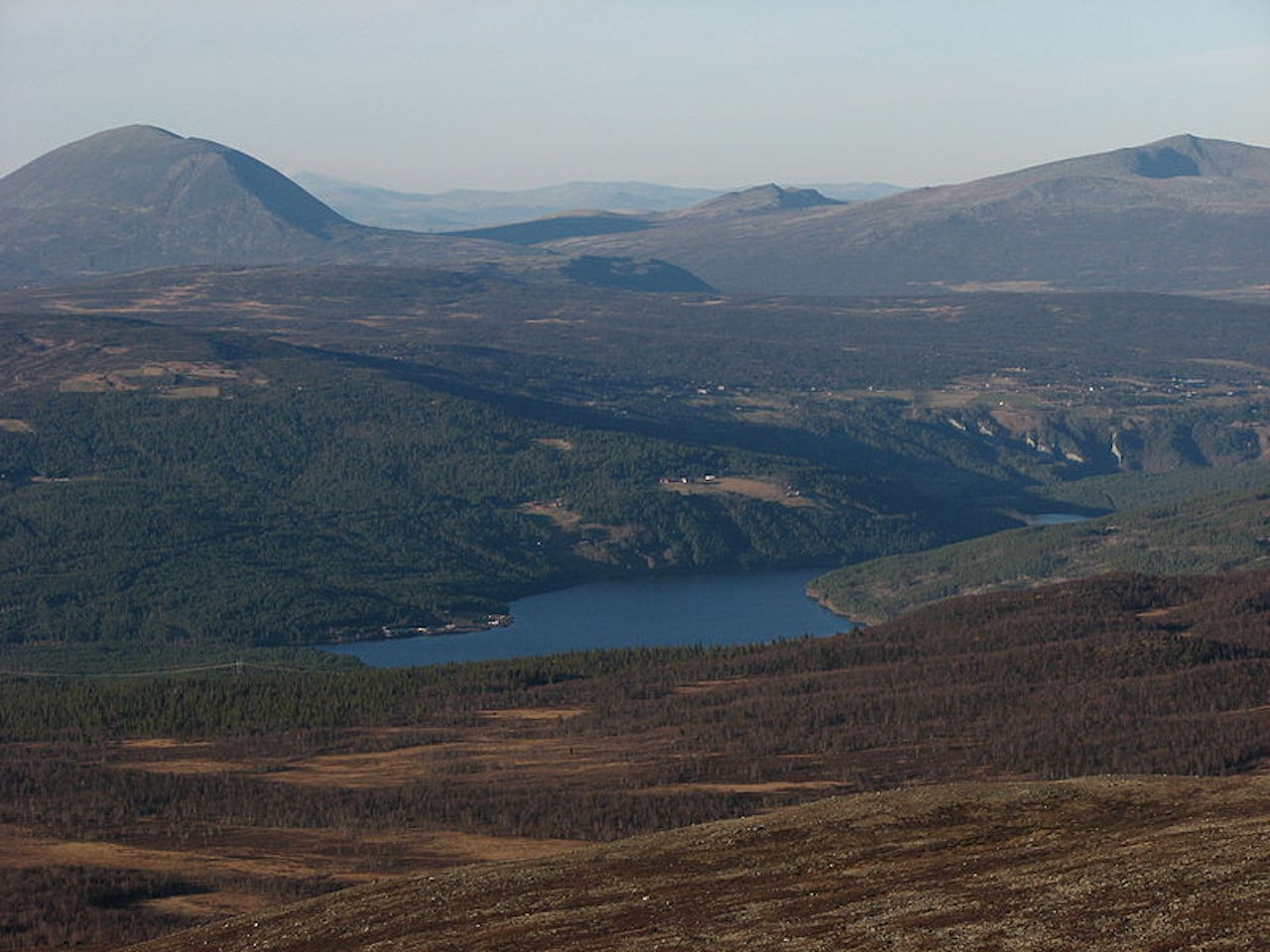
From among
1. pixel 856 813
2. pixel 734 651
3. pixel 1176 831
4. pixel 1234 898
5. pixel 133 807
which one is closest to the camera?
pixel 1234 898

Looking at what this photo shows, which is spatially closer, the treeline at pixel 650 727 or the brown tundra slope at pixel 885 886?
the brown tundra slope at pixel 885 886

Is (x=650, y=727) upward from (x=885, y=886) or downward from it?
downward

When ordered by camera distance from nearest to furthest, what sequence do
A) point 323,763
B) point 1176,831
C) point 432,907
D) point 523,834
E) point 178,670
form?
point 1176,831 < point 432,907 < point 523,834 < point 323,763 < point 178,670

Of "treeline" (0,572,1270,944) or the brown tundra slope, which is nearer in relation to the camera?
the brown tundra slope

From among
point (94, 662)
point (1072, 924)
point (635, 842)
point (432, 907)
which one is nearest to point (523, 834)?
point (635, 842)

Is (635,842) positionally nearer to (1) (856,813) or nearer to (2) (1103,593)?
(1) (856,813)

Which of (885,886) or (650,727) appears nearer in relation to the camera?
(885,886)

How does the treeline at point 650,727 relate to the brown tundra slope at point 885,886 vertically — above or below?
below

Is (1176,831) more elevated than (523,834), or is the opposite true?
(1176,831)

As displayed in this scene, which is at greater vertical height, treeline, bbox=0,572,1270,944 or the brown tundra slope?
the brown tundra slope

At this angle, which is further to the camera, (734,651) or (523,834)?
(734,651)
